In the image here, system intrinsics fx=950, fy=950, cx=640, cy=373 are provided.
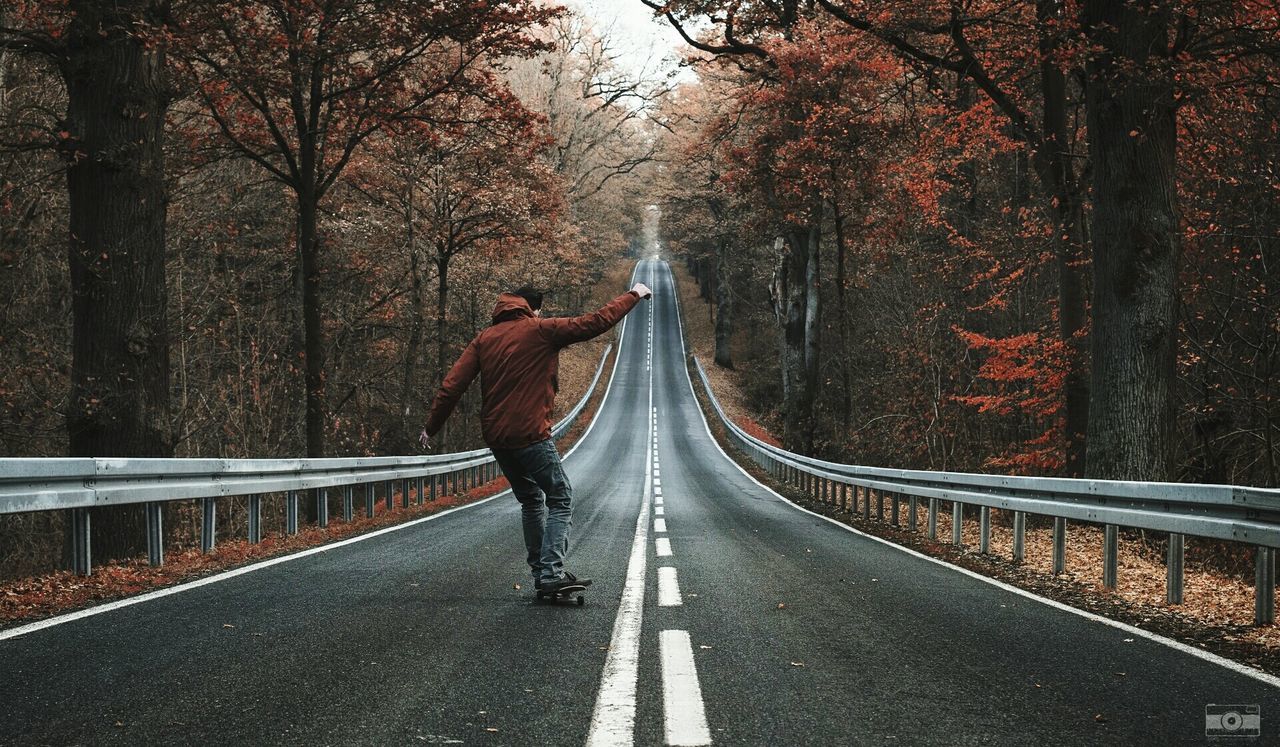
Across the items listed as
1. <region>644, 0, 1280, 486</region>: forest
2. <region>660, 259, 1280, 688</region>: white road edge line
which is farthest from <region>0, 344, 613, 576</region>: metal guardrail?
<region>644, 0, 1280, 486</region>: forest

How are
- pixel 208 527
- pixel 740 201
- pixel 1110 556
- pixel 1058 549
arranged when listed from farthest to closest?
pixel 740 201, pixel 208 527, pixel 1058 549, pixel 1110 556

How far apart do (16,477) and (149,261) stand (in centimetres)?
447

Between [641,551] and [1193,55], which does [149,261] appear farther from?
[1193,55]

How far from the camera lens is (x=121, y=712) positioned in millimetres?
3643

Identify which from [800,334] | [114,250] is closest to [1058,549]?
[114,250]

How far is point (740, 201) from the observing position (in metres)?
33.5

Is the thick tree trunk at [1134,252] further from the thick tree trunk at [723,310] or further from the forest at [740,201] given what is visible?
the thick tree trunk at [723,310]

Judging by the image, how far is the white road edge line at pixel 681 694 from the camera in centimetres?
346

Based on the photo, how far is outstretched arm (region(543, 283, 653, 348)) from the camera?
20.3ft

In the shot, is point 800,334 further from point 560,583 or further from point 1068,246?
point 560,583

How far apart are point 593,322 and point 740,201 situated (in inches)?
1105

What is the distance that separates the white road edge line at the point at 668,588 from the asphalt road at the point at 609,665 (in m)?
0.03

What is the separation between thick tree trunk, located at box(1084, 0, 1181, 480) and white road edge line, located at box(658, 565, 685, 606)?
5.92m

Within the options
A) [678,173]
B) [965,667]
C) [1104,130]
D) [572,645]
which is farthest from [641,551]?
→ [678,173]
